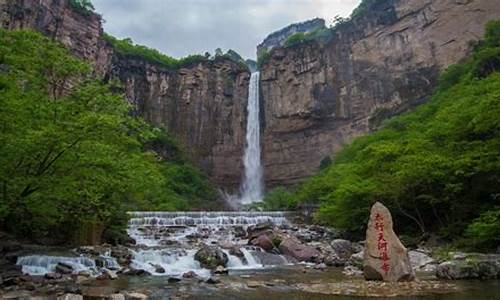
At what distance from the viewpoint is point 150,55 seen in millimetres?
58812

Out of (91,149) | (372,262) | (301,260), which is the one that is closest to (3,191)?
(91,149)

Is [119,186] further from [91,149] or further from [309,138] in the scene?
[309,138]

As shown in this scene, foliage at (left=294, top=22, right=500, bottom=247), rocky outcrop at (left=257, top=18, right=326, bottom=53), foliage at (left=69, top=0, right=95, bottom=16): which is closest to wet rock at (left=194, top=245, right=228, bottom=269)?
foliage at (left=294, top=22, right=500, bottom=247)

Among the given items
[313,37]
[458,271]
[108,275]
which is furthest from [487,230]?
[313,37]

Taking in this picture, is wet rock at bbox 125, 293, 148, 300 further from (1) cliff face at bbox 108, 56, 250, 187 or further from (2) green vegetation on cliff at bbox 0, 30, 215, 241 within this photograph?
(1) cliff face at bbox 108, 56, 250, 187

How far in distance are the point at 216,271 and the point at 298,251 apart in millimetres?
5226

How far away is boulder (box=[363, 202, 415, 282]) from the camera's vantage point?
424 inches

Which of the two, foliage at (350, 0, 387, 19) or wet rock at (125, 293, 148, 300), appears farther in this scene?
foliage at (350, 0, 387, 19)

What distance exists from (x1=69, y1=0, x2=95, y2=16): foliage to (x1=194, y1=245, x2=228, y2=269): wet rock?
3816 cm

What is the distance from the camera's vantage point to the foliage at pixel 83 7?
46997 millimetres

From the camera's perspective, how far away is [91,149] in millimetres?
11578

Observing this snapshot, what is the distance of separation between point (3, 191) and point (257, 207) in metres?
33.6

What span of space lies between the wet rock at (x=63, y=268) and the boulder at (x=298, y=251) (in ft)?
30.1

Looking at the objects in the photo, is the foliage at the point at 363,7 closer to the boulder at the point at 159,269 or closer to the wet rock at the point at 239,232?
the wet rock at the point at 239,232
